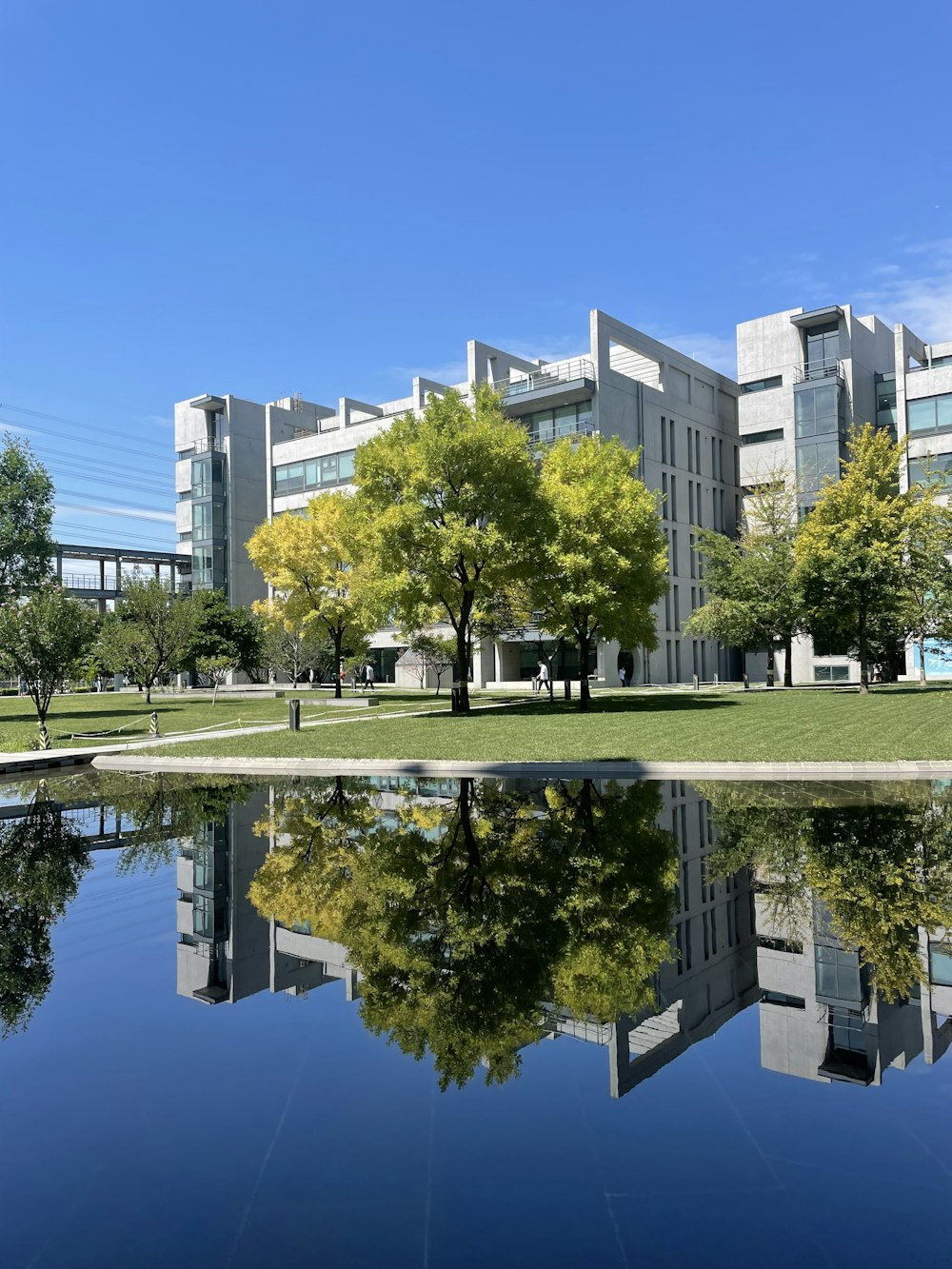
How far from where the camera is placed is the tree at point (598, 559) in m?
35.3

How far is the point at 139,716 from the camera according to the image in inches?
1593

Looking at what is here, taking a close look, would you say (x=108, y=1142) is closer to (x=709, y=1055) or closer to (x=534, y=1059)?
(x=534, y=1059)

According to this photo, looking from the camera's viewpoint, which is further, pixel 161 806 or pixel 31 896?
Answer: pixel 161 806

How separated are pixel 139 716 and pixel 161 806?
85.4 feet

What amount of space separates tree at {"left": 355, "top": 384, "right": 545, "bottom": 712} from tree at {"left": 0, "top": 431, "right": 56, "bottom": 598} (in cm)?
2030

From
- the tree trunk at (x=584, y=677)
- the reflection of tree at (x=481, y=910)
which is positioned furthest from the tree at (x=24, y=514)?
the reflection of tree at (x=481, y=910)

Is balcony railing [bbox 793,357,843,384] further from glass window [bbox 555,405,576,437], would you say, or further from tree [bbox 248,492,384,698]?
tree [bbox 248,492,384,698]

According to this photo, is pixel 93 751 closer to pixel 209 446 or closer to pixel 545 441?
pixel 545 441

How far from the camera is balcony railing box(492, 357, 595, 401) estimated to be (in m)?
61.7

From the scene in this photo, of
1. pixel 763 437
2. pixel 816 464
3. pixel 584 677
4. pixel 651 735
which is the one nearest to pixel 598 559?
pixel 584 677

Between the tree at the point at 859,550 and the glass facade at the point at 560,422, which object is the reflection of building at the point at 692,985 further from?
the glass facade at the point at 560,422

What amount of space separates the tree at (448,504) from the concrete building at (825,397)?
35.1 m

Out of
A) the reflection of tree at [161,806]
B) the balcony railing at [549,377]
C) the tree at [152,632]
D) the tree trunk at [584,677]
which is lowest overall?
the reflection of tree at [161,806]

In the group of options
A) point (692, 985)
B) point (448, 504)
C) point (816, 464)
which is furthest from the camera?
point (816, 464)
